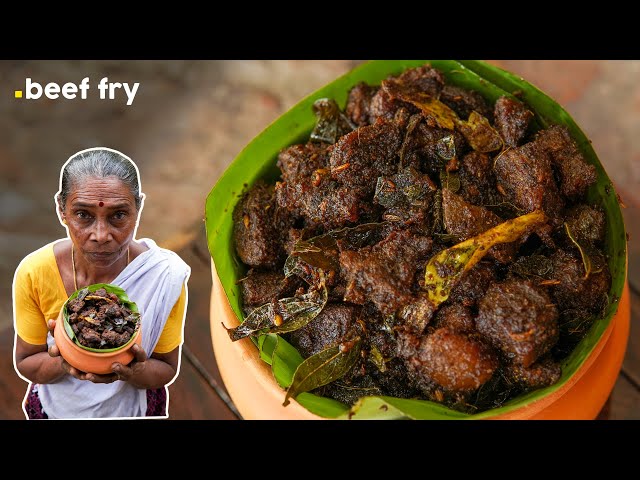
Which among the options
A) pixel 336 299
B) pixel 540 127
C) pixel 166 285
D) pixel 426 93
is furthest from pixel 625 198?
pixel 166 285

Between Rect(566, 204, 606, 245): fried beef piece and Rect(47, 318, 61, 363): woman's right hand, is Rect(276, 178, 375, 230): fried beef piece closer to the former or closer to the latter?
Rect(566, 204, 606, 245): fried beef piece

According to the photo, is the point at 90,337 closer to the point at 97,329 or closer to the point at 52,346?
the point at 97,329

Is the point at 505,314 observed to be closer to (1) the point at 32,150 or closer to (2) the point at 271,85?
(2) the point at 271,85

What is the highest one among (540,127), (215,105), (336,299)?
(215,105)

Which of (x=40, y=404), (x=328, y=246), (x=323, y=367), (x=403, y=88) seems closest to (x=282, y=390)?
(x=323, y=367)

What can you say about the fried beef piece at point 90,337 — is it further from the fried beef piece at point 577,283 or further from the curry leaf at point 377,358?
the fried beef piece at point 577,283

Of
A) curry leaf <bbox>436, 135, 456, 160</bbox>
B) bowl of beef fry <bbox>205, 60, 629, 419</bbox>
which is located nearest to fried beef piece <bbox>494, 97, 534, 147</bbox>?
bowl of beef fry <bbox>205, 60, 629, 419</bbox>
